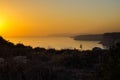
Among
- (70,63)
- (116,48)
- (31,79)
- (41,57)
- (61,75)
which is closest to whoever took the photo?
(116,48)

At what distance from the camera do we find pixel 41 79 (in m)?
14.5

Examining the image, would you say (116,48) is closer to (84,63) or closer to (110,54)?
(110,54)

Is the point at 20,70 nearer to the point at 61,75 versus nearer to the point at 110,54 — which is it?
the point at 61,75

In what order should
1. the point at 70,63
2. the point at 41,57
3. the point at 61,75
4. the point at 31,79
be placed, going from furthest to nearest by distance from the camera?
the point at 41,57 < the point at 70,63 < the point at 61,75 < the point at 31,79

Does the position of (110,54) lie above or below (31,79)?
above

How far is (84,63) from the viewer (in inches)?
814

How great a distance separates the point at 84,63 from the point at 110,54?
7960 millimetres

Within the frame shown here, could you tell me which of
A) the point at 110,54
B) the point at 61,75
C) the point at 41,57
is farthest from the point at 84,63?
the point at 110,54

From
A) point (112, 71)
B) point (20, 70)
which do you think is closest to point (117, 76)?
point (112, 71)

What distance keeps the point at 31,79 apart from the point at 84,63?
6.70 meters

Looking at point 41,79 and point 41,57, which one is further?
point 41,57

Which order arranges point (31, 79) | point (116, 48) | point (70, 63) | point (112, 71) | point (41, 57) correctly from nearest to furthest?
point (112, 71)
point (116, 48)
point (31, 79)
point (70, 63)
point (41, 57)

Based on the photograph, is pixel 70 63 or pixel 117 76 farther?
pixel 70 63

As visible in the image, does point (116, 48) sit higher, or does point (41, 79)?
point (116, 48)
